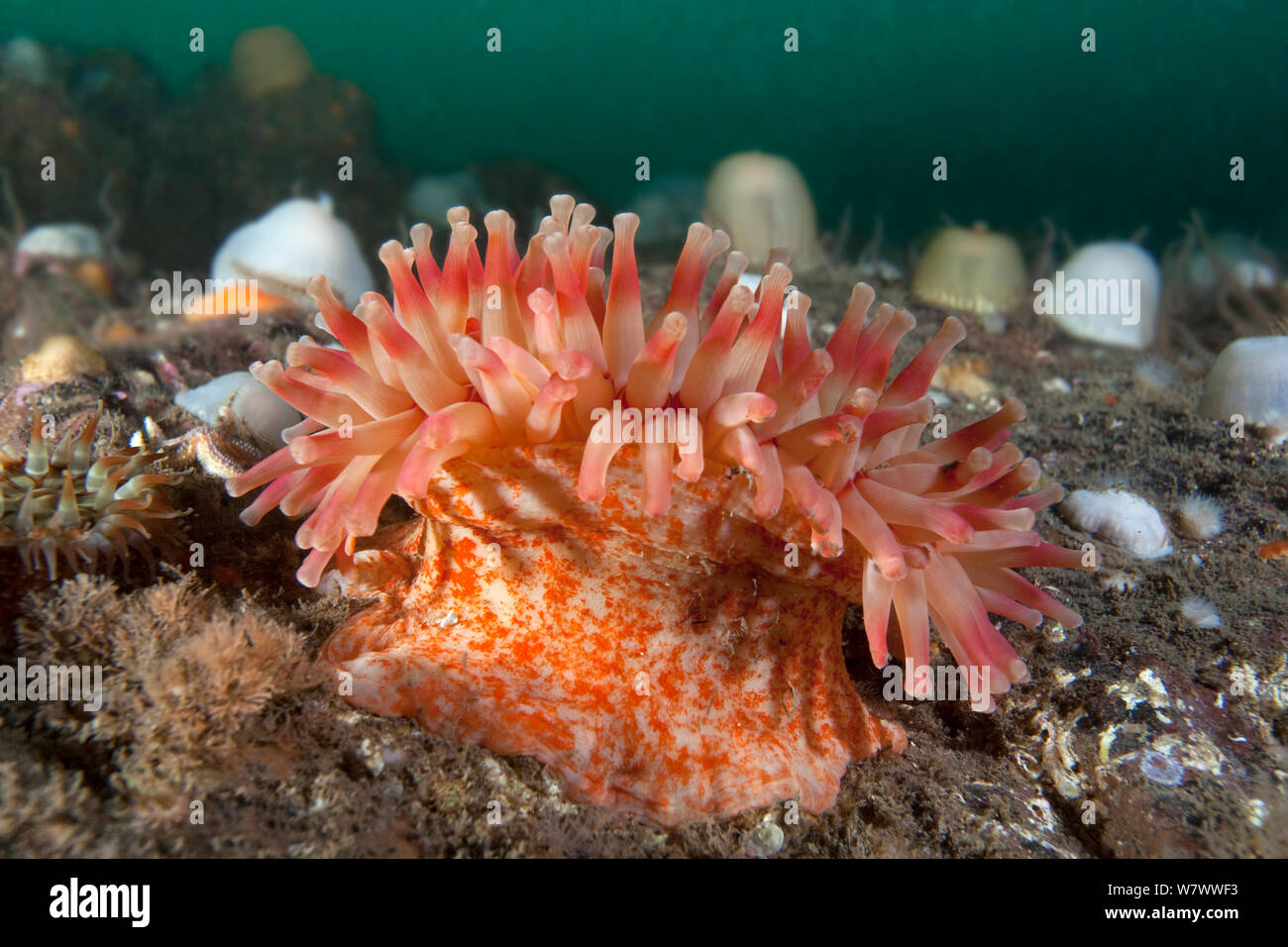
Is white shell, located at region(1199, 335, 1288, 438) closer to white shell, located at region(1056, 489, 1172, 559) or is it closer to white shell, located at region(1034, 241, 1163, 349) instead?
white shell, located at region(1056, 489, 1172, 559)

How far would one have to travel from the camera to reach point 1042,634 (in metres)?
2.61

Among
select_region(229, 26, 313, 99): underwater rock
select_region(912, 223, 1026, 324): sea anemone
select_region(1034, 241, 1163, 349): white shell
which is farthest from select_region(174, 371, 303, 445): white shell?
select_region(229, 26, 313, 99): underwater rock

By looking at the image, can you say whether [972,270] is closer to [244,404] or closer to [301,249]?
[301,249]

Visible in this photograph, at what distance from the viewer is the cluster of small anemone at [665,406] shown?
5.93 ft

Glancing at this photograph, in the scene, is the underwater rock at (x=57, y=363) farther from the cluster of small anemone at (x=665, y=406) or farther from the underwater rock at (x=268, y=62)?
the underwater rock at (x=268, y=62)

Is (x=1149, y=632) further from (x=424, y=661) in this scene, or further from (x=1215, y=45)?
(x=1215, y=45)

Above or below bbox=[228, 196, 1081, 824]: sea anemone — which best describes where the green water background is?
above

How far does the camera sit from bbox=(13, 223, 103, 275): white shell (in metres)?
9.06

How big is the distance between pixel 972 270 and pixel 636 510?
6523 mm

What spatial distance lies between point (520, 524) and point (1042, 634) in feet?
6.19

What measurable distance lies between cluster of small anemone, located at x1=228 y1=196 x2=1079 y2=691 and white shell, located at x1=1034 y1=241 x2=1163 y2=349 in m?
5.90

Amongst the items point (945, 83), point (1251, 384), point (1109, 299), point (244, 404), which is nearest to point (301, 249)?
point (244, 404)
